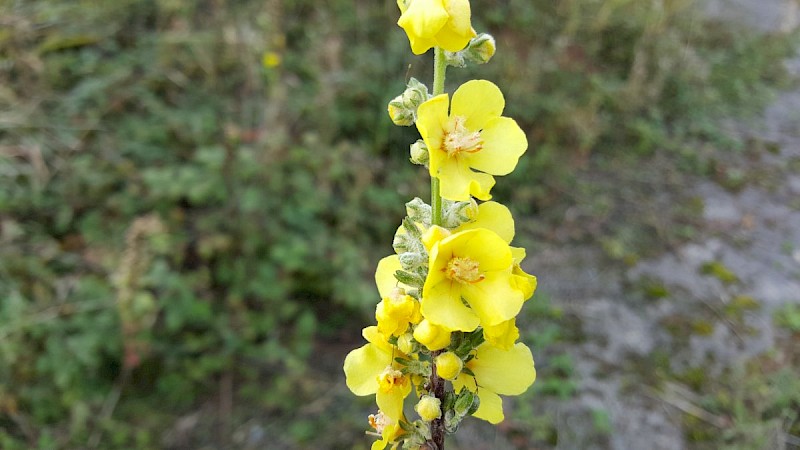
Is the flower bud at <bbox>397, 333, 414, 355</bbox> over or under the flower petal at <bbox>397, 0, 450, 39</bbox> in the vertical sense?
under

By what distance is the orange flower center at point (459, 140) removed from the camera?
3.14 ft

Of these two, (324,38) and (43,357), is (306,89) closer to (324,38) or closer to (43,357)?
(324,38)

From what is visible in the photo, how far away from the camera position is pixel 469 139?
966mm

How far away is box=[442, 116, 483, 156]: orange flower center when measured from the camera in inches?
37.7

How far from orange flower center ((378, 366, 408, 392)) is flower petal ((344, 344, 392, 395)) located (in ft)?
0.16

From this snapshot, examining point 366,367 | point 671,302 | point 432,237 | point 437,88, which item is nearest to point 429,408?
point 366,367

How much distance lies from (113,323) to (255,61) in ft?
6.22

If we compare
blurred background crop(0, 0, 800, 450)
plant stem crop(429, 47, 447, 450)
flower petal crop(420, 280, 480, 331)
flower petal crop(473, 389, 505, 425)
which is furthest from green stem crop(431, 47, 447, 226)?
blurred background crop(0, 0, 800, 450)

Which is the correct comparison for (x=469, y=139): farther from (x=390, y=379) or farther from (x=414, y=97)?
(x=390, y=379)

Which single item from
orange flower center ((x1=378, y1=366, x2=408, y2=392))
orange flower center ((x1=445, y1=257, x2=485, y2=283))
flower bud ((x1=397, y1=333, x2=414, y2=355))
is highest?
orange flower center ((x1=445, y1=257, x2=485, y2=283))

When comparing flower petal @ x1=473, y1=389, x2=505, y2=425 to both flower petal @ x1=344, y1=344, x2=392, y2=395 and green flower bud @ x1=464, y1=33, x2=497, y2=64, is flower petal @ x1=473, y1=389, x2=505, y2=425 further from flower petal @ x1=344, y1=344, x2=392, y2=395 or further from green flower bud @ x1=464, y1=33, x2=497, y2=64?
green flower bud @ x1=464, y1=33, x2=497, y2=64

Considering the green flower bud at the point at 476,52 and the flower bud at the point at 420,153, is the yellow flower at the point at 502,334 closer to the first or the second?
the flower bud at the point at 420,153

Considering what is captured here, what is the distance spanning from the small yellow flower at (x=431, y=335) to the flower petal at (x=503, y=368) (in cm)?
15

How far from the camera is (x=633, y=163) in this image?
4418mm
